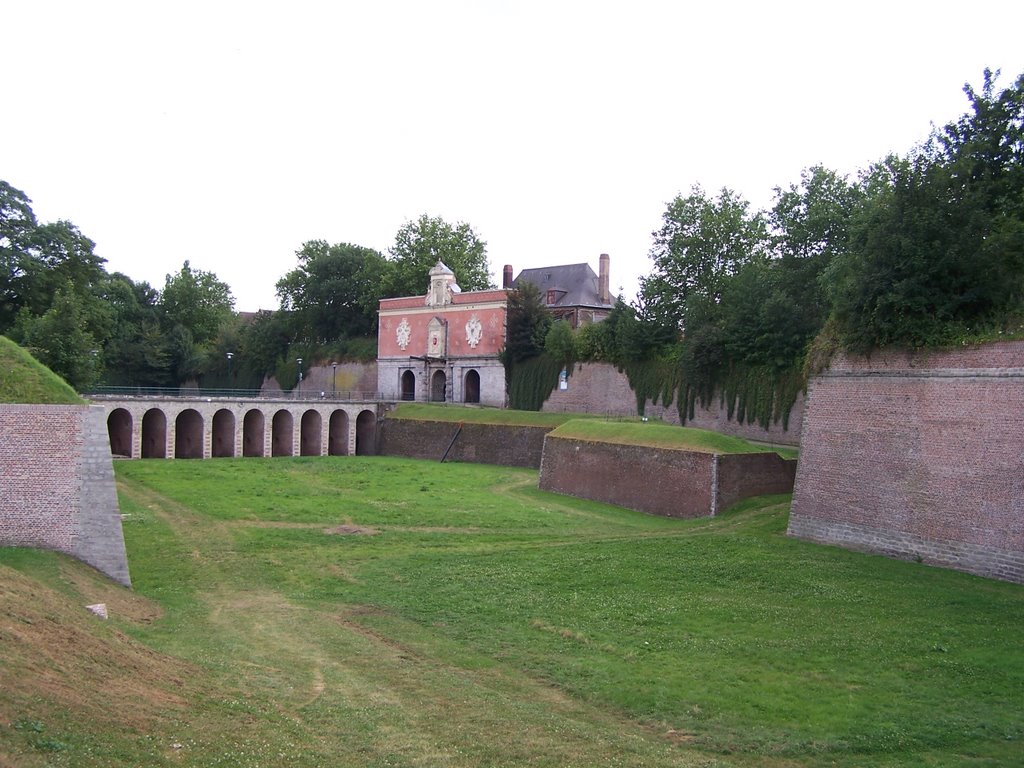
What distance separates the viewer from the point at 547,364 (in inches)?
1939

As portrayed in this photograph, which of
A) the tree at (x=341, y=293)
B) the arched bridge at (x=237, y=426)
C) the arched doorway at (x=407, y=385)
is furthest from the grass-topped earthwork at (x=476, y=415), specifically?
the tree at (x=341, y=293)

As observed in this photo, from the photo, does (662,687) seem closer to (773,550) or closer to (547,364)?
(773,550)

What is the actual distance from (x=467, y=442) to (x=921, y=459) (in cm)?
2867

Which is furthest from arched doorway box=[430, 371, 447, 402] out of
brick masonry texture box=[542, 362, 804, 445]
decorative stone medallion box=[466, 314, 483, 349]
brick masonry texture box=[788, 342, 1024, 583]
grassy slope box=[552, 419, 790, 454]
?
brick masonry texture box=[788, 342, 1024, 583]

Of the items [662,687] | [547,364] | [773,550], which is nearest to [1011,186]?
[773,550]

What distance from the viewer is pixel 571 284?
5722cm

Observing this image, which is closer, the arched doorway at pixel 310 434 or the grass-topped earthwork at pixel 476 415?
the grass-topped earthwork at pixel 476 415

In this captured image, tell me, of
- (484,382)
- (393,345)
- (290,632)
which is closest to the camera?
(290,632)

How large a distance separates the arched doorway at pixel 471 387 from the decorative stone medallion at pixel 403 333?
527cm

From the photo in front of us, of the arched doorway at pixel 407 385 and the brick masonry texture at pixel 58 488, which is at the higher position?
the arched doorway at pixel 407 385

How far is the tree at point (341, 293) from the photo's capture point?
65.0m

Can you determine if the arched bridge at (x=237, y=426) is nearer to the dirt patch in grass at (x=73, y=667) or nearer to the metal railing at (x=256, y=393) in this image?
the metal railing at (x=256, y=393)

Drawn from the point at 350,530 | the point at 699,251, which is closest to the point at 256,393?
the point at 699,251

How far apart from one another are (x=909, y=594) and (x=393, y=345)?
4446 centimetres
